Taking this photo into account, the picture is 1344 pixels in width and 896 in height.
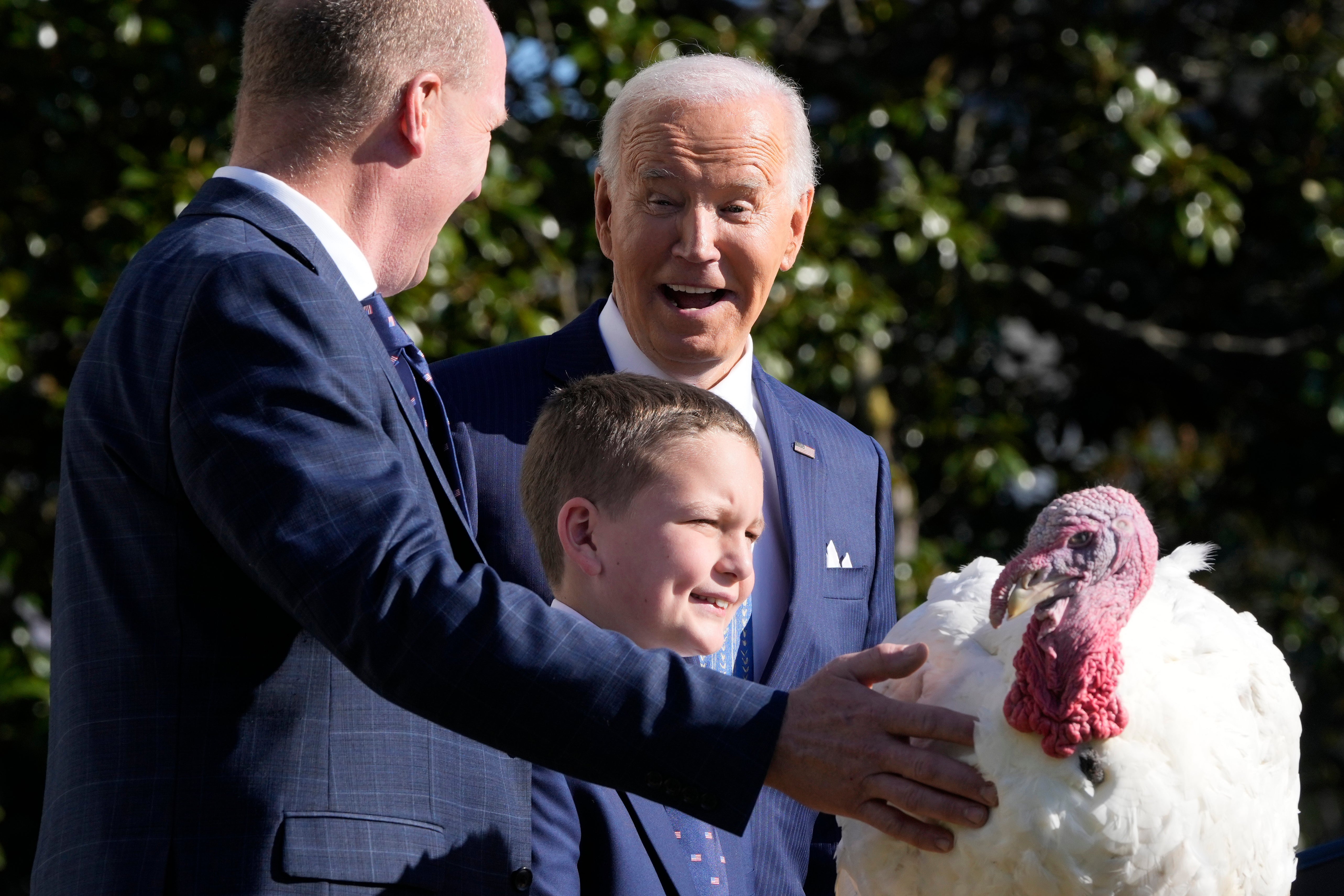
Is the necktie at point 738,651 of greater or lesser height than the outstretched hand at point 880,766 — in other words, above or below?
below

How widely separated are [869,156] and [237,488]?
14.4ft

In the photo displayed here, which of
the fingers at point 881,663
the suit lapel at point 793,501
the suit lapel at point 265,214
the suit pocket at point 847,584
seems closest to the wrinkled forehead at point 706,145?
the suit lapel at point 793,501

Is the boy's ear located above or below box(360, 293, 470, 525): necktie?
below

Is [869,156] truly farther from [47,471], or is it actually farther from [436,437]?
[436,437]

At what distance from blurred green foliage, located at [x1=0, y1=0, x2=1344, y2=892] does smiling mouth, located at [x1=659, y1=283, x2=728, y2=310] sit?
183cm

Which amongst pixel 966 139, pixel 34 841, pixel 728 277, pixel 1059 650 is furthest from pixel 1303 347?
pixel 34 841

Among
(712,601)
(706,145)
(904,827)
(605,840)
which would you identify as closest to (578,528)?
(712,601)

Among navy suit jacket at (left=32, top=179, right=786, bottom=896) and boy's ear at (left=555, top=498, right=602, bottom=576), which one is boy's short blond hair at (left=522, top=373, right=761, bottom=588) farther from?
navy suit jacket at (left=32, top=179, right=786, bottom=896)

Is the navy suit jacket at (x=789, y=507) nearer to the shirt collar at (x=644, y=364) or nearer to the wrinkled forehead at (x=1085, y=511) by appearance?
the shirt collar at (x=644, y=364)

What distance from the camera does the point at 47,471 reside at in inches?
198

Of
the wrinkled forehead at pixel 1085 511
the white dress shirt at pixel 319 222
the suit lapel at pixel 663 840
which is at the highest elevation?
the white dress shirt at pixel 319 222

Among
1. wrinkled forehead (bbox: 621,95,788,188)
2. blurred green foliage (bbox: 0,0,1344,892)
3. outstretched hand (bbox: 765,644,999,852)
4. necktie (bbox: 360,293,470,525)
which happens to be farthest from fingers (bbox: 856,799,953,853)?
blurred green foliage (bbox: 0,0,1344,892)

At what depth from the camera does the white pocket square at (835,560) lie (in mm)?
2803

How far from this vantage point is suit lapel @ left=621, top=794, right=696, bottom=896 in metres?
2.06
